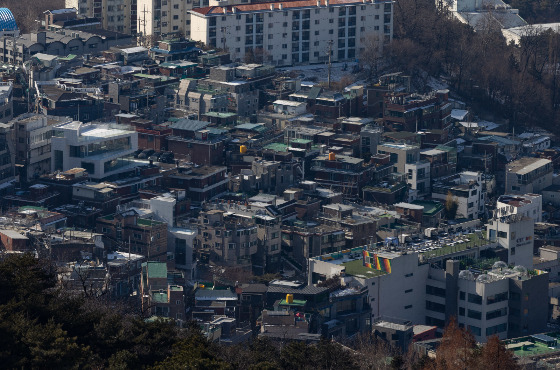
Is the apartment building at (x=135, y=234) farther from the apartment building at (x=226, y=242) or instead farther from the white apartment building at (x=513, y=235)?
the white apartment building at (x=513, y=235)

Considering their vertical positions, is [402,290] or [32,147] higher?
[32,147]

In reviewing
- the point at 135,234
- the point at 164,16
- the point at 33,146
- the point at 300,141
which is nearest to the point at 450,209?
the point at 300,141

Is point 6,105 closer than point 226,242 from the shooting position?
No

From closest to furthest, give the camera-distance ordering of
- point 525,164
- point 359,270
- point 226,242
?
1. point 359,270
2. point 226,242
3. point 525,164

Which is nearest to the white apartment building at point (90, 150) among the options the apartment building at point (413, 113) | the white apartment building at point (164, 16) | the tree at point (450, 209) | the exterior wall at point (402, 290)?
the tree at point (450, 209)

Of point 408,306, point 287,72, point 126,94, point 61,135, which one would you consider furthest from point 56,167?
point 287,72

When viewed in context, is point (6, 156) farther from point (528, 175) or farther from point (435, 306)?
point (528, 175)
